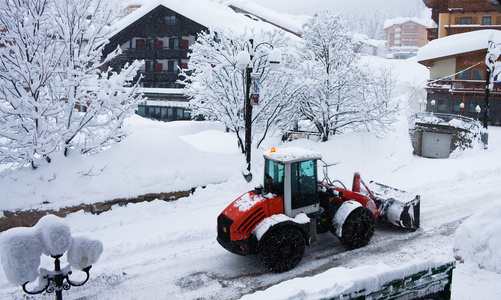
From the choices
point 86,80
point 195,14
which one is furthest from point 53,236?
point 195,14

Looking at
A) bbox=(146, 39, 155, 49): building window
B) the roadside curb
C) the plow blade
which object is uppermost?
bbox=(146, 39, 155, 49): building window

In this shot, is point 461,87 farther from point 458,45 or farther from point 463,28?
point 463,28

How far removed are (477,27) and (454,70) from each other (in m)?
6.40

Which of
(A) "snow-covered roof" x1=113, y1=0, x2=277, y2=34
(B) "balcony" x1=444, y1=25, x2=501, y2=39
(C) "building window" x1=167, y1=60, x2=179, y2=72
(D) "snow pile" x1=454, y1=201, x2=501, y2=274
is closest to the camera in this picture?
(D) "snow pile" x1=454, y1=201, x2=501, y2=274

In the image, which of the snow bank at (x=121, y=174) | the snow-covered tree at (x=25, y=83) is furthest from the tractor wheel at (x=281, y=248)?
the snow-covered tree at (x=25, y=83)

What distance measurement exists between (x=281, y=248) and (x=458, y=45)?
34838mm

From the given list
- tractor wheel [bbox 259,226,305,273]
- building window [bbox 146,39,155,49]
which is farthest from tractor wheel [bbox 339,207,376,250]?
building window [bbox 146,39,155,49]

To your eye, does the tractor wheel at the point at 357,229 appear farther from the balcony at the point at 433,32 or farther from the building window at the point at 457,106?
the balcony at the point at 433,32

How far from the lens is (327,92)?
17.9 m

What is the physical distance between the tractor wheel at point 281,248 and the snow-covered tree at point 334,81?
1054 cm

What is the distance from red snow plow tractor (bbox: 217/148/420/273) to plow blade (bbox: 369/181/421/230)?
486 mm

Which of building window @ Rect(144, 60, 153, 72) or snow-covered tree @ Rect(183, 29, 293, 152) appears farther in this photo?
building window @ Rect(144, 60, 153, 72)

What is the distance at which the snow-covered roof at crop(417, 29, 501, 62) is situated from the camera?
33.8 meters

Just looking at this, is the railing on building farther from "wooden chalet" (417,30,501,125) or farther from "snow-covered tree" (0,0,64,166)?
"snow-covered tree" (0,0,64,166)
